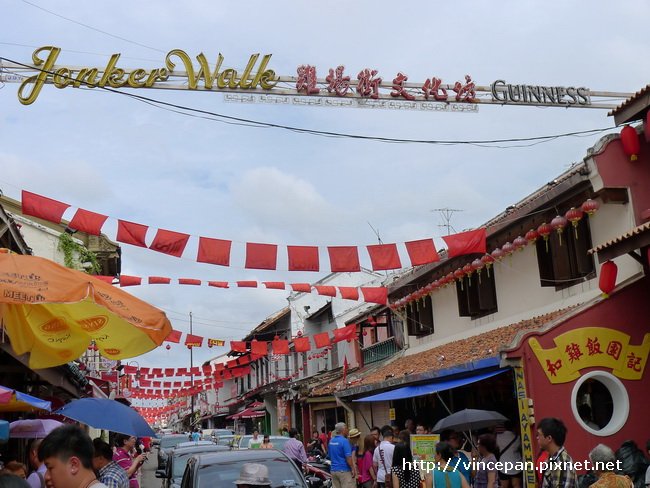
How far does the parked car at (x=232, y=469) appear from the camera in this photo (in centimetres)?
831

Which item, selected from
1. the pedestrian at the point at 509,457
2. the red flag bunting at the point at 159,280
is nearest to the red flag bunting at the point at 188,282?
the red flag bunting at the point at 159,280

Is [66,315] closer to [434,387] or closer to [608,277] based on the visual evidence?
[434,387]

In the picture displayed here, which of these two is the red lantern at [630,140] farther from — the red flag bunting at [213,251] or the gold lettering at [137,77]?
the gold lettering at [137,77]

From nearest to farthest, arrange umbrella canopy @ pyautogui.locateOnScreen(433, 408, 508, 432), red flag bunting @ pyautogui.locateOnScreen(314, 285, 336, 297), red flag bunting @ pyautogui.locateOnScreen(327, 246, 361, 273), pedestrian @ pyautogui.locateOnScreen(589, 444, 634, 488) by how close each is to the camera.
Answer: pedestrian @ pyautogui.locateOnScreen(589, 444, 634, 488) < umbrella canopy @ pyautogui.locateOnScreen(433, 408, 508, 432) < red flag bunting @ pyautogui.locateOnScreen(327, 246, 361, 273) < red flag bunting @ pyautogui.locateOnScreen(314, 285, 336, 297)

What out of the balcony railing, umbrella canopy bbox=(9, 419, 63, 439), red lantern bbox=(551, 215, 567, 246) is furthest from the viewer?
the balcony railing

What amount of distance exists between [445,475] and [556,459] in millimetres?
1739

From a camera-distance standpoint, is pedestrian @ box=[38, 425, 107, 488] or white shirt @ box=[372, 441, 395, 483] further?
white shirt @ box=[372, 441, 395, 483]

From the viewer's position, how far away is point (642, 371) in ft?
39.8

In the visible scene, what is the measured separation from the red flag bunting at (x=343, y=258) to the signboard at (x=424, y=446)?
150 inches

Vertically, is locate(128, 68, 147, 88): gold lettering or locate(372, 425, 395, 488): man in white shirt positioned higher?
locate(128, 68, 147, 88): gold lettering

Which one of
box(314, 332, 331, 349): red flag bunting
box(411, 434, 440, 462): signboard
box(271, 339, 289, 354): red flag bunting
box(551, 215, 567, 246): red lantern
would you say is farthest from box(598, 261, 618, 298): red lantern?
box(271, 339, 289, 354): red flag bunting

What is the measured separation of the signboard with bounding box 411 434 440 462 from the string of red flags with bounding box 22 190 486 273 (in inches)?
149

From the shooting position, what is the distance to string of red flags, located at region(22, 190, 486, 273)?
12.1m

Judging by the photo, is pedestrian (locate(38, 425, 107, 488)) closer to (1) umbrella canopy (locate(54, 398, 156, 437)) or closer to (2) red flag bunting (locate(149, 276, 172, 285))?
(1) umbrella canopy (locate(54, 398, 156, 437))
